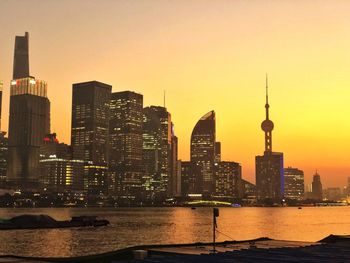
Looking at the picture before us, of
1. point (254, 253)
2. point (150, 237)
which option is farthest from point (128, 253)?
point (150, 237)

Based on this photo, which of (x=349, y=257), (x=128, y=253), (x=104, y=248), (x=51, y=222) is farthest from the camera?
(x=51, y=222)

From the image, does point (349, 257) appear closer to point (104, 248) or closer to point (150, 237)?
point (104, 248)

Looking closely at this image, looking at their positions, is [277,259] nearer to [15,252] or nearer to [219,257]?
[219,257]

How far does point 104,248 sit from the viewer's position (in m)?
110

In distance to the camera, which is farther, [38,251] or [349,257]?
[38,251]

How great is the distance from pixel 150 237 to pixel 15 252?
4843 centimetres

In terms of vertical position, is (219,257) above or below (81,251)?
above

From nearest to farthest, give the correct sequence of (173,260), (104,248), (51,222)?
(173,260) → (104,248) → (51,222)

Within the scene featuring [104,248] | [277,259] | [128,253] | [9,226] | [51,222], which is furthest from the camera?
[51,222]

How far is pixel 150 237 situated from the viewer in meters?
144

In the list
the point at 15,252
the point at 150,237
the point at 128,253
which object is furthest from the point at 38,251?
the point at 128,253

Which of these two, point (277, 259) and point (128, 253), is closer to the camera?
point (277, 259)

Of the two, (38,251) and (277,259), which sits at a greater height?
(277,259)

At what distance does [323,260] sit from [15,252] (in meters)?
83.4
